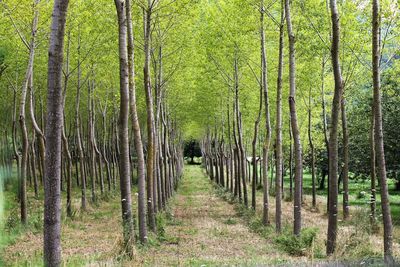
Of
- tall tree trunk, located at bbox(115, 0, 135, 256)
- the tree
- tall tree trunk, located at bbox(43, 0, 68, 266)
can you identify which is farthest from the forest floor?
the tree

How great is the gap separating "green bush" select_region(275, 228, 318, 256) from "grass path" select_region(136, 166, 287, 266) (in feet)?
1.33

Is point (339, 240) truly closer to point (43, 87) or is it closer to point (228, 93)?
point (228, 93)

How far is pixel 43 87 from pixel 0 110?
10.7m

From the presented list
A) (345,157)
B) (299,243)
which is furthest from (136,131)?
(345,157)

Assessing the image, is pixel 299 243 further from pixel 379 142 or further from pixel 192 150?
pixel 192 150

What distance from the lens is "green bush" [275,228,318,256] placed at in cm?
1270

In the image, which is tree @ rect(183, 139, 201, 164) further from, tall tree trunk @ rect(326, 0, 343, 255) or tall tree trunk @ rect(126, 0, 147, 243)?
tall tree trunk @ rect(326, 0, 343, 255)

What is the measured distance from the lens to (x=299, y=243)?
513 inches

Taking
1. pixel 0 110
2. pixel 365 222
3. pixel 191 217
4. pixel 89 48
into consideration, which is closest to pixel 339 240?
pixel 365 222

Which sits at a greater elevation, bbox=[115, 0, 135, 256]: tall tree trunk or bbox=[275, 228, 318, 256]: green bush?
bbox=[115, 0, 135, 256]: tall tree trunk

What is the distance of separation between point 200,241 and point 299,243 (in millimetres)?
3229

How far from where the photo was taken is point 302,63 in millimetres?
21766

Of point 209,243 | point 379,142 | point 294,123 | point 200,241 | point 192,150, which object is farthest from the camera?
point 192,150

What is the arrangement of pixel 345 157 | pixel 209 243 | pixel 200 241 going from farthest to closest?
1. pixel 345 157
2. pixel 200 241
3. pixel 209 243
